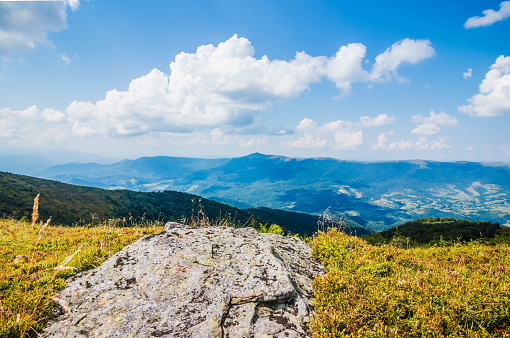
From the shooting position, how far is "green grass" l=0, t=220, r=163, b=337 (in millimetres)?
4051

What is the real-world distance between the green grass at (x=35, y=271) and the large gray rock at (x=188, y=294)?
0.98 ft

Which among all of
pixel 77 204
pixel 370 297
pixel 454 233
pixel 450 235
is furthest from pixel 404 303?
pixel 77 204

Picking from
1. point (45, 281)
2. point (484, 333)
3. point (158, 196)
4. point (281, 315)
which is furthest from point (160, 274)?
point (158, 196)

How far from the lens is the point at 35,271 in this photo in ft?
19.8

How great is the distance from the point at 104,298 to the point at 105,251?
274 cm

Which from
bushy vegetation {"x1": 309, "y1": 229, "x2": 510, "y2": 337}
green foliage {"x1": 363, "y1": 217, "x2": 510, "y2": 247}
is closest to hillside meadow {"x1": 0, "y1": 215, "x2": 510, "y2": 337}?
bushy vegetation {"x1": 309, "y1": 229, "x2": 510, "y2": 337}

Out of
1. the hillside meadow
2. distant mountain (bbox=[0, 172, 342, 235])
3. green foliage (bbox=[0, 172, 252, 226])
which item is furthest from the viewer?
green foliage (bbox=[0, 172, 252, 226])

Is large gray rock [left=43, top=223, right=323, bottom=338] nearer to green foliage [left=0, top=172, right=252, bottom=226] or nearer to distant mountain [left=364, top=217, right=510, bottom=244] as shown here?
distant mountain [left=364, top=217, right=510, bottom=244]

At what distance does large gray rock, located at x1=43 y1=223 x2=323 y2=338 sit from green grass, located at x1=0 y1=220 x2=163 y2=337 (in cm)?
30

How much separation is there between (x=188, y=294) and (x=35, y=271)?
13.9 ft

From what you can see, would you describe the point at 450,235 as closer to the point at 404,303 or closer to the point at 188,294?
the point at 404,303

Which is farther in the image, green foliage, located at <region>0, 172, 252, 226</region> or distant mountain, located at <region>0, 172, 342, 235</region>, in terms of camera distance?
green foliage, located at <region>0, 172, 252, 226</region>

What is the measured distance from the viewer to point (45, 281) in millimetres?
5371

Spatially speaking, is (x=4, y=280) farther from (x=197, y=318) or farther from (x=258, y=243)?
(x=258, y=243)
